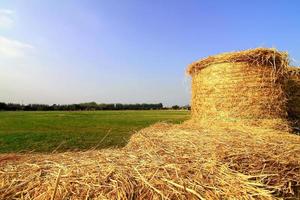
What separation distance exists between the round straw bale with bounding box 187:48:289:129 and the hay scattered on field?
2580 mm

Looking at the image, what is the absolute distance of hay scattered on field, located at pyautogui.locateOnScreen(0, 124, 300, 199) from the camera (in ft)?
9.77

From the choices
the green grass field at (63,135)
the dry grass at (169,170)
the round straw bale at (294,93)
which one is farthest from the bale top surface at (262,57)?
the green grass field at (63,135)

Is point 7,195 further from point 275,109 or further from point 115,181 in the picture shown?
point 275,109

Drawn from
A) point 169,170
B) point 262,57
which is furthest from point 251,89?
point 169,170

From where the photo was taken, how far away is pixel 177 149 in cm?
459

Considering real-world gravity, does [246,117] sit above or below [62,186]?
above

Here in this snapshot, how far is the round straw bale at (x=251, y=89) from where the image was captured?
763cm

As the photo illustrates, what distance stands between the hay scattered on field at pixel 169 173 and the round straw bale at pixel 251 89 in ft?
8.46

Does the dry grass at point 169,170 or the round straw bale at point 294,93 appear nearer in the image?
the dry grass at point 169,170

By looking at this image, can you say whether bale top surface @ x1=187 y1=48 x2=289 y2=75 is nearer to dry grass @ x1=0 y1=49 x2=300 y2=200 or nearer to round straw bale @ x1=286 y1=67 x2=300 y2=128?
round straw bale @ x1=286 y1=67 x2=300 y2=128

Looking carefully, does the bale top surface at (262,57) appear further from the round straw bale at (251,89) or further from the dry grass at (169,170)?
the dry grass at (169,170)

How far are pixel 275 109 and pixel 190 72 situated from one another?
2.49 meters

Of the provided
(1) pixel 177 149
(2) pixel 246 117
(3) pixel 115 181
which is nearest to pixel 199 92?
(2) pixel 246 117

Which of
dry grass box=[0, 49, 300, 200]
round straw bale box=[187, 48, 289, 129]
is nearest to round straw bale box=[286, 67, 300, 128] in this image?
round straw bale box=[187, 48, 289, 129]
